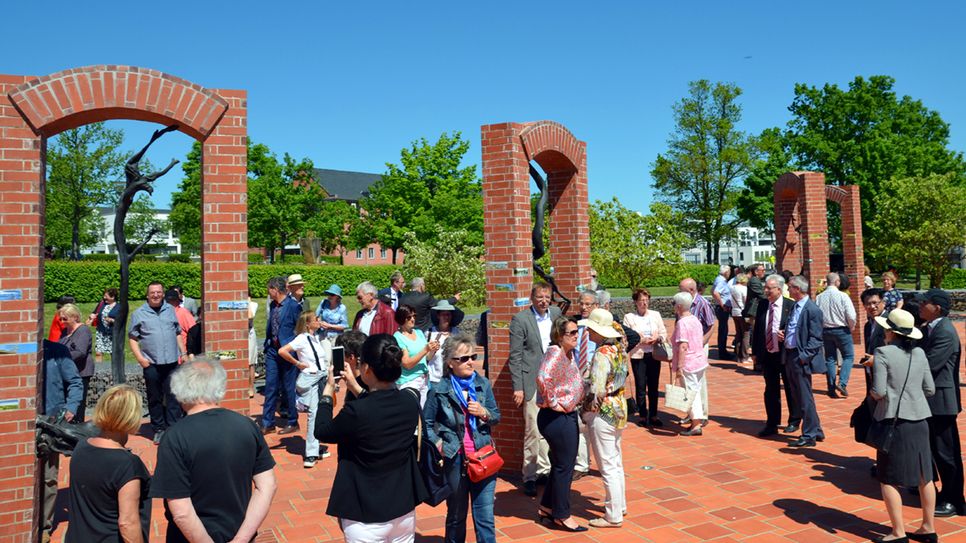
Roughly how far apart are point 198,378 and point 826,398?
31.5 feet

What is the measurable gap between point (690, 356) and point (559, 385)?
12.3ft

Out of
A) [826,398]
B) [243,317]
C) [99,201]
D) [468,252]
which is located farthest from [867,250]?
[99,201]

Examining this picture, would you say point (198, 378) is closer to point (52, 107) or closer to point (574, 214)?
point (52, 107)

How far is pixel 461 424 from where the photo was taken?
14.3 feet

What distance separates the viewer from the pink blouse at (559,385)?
513cm

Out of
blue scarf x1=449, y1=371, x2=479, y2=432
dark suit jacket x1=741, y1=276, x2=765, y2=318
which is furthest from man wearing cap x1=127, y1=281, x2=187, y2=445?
dark suit jacket x1=741, y1=276, x2=765, y2=318

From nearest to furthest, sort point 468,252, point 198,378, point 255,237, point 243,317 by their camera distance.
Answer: point 198,378, point 243,317, point 468,252, point 255,237

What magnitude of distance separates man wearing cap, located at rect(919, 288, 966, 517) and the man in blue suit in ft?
6.69

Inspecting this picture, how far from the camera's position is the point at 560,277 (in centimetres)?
815

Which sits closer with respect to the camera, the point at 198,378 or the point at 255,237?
the point at 198,378

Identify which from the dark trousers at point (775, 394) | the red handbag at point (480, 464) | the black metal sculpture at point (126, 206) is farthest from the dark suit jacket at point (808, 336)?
the black metal sculpture at point (126, 206)

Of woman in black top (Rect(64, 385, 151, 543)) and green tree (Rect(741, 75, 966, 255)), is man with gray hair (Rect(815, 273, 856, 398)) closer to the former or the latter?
woman in black top (Rect(64, 385, 151, 543))

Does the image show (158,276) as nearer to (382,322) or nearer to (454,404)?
(382,322)

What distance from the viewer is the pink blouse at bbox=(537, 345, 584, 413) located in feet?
16.8
